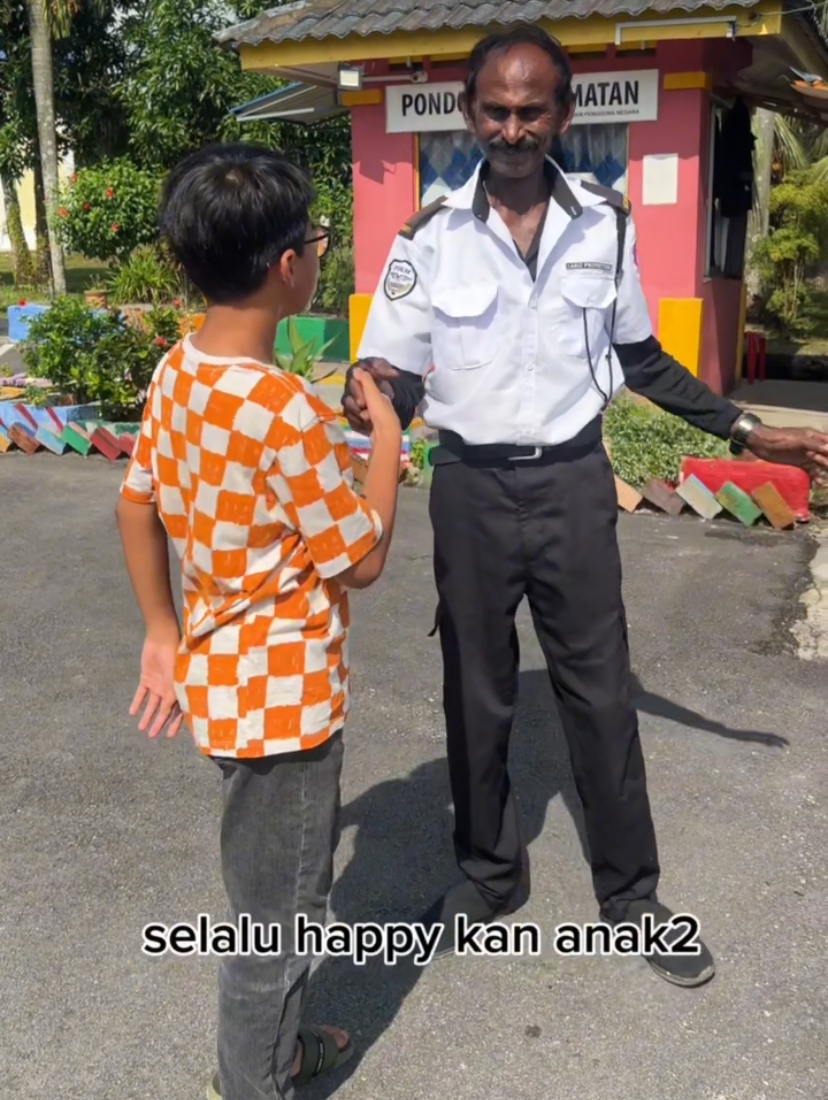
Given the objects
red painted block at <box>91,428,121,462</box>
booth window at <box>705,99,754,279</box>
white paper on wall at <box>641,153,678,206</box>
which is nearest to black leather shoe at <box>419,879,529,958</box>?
red painted block at <box>91,428,121,462</box>

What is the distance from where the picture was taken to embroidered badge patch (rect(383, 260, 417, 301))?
8.71 feet

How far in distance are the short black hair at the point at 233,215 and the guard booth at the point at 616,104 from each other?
6.92m

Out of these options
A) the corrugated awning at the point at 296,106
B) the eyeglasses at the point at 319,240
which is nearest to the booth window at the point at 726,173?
the corrugated awning at the point at 296,106

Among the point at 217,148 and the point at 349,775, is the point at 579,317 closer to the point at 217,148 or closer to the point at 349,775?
the point at 217,148

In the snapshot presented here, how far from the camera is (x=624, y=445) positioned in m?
7.20

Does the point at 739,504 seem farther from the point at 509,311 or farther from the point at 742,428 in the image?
the point at 509,311

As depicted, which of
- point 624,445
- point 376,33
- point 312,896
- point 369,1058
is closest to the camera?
point 312,896

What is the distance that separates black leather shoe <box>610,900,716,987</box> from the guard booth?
6765 millimetres

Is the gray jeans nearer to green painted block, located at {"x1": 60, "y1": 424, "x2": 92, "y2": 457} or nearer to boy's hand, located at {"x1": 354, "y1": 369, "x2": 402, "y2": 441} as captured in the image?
boy's hand, located at {"x1": 354, "y1": 369, "x2": 402, "y2": 441}

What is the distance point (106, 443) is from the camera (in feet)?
27.6

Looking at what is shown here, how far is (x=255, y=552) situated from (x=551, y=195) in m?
1.17

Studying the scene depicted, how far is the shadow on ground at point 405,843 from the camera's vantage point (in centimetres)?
267

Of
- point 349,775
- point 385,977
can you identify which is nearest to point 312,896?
point 385,977

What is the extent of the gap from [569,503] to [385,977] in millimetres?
1186
